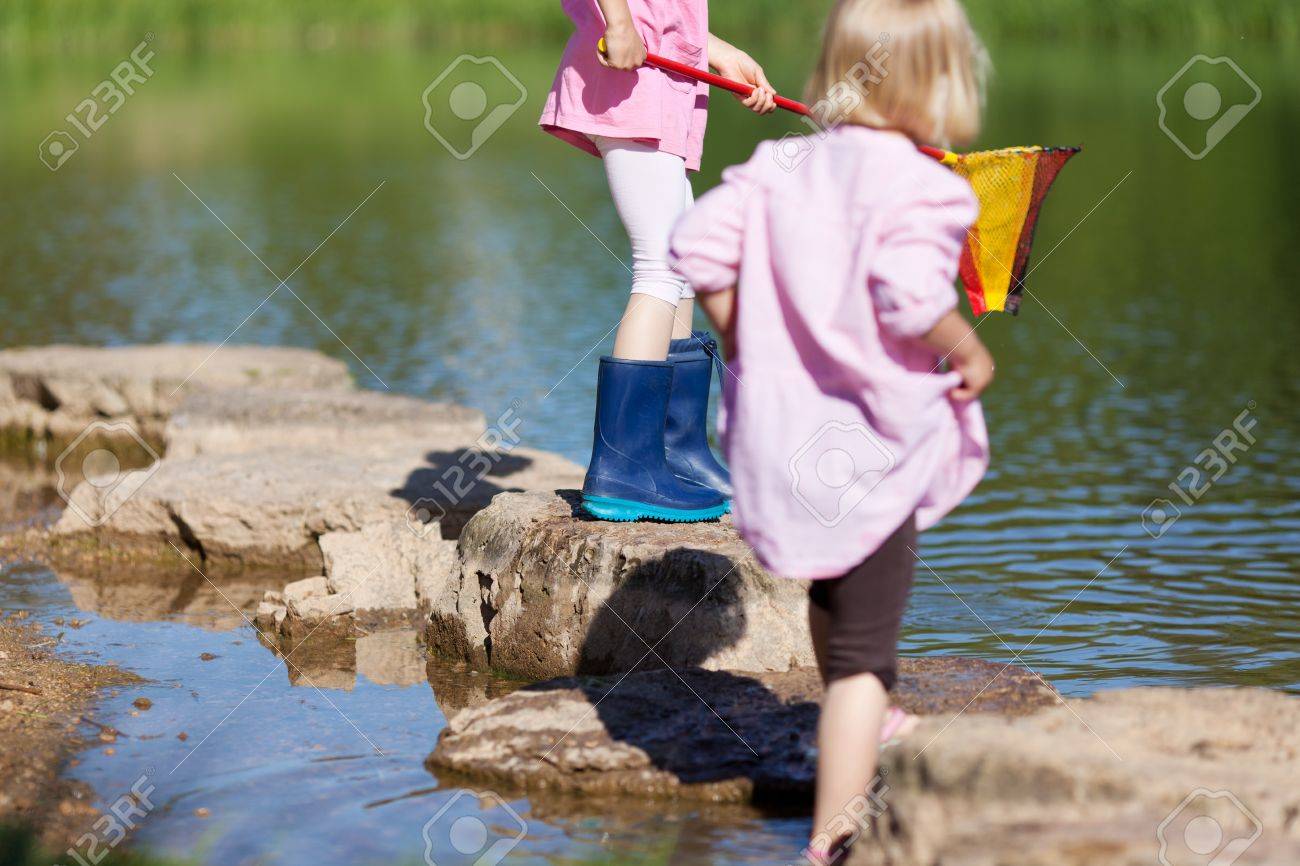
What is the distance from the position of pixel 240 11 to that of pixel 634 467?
Answer: 25312 mm

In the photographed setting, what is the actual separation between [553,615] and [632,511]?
28 cm

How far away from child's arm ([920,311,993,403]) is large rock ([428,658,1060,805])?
2.42ft

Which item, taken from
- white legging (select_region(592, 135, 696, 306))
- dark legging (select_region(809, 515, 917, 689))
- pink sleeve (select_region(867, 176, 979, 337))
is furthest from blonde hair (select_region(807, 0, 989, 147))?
white legging (select_region(592, 135, 696, 306))

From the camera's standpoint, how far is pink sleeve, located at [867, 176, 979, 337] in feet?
7.80

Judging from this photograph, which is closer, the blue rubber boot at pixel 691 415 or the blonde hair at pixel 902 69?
the blonde hair at pixel 902 69

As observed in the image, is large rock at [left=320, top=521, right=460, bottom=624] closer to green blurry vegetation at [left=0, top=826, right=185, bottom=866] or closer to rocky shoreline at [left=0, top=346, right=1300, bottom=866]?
rocky shoreline at [left=0, top=346, right=1300, bottom=866]

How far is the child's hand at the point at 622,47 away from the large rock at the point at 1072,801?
60.1 inches

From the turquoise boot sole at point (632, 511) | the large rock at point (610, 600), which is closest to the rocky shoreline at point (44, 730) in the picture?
the large rock at point (610, 600)

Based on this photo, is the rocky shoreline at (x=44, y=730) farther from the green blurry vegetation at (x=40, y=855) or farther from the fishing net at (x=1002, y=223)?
the fishing net at (x=1002, y=223)

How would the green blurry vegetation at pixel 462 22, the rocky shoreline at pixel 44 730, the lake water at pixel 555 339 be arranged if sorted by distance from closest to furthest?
1. the rocky shoreline at pixel 44 730
2. the lake water at pixel 555 339
3. the green blurry vegetation at pixel 462 22

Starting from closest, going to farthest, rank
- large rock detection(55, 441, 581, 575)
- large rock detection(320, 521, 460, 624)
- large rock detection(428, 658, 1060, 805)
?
large rock detection(428, 658, 1060, 805), large rock detection(320, 521, 460, 624), large rock detection(55, 441, 581, 575)

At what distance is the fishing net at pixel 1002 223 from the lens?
130 inches

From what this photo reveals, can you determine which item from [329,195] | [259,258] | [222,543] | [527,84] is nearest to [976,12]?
[527,84]

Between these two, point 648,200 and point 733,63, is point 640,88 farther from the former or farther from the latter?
point 733,63
